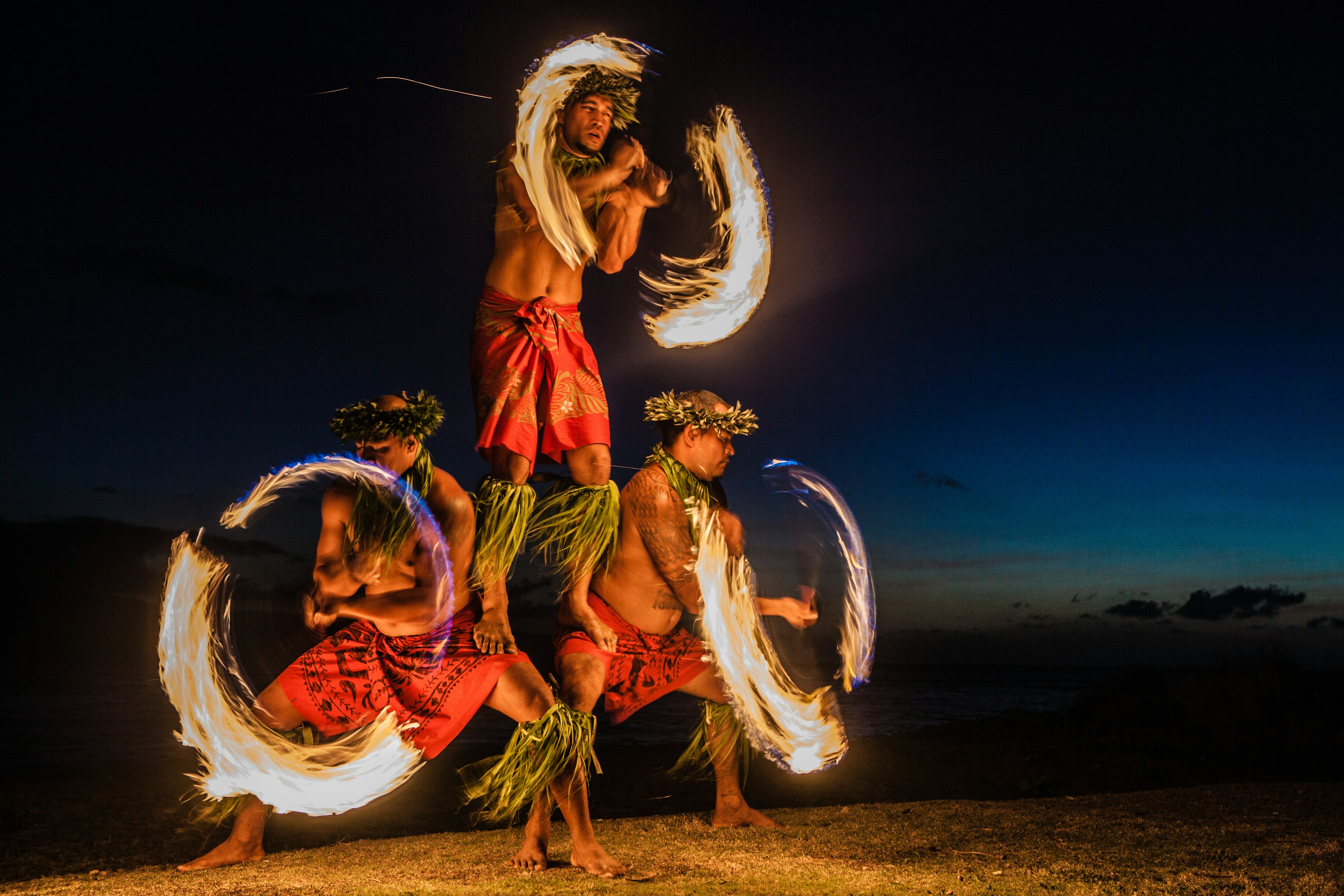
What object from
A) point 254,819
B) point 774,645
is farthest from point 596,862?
point 254,819

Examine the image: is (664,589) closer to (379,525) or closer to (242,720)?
(379,525)

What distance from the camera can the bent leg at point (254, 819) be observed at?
3.91 meters

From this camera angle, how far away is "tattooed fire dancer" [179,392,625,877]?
3.93 m

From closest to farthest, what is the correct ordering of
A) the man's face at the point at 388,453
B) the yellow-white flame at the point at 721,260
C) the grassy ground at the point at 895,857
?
the grassy ground at the point at 895,857, the man's face at the point at 388,453, the yellow-white flame at the point at 721,260

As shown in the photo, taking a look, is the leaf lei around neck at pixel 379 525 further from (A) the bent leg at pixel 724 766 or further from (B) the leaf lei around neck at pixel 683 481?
(A) the bent leg at pixel 724 766

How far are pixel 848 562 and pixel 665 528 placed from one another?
35.4 inches

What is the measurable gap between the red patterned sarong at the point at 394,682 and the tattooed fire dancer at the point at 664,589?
476mm

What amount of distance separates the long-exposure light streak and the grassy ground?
2.97 feet

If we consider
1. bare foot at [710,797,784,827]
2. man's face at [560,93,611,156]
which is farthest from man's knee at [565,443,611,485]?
bare foot at [710,797,784,827]

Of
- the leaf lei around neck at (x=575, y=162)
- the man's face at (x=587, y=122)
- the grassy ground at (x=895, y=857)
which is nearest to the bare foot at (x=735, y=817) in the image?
the grassy ground at (x=895, y=857)

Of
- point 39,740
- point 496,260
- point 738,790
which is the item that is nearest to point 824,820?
point 738,790

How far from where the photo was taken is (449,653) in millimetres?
4039

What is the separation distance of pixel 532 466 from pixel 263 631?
136cm

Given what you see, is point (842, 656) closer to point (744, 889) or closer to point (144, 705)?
point (744, 889)
